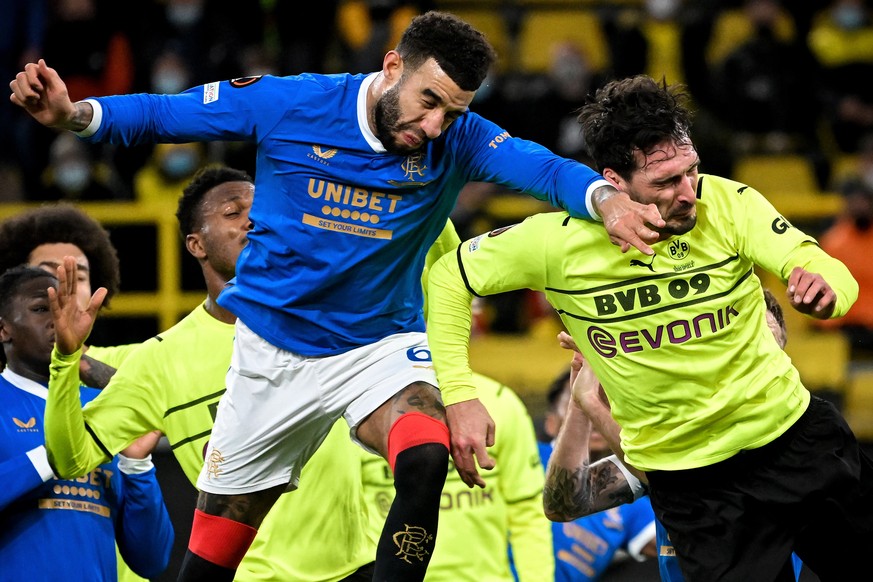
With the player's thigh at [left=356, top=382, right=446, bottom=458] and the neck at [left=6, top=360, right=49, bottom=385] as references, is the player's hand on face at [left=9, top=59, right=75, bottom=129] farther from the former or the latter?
the neck at [left=6, top=360, right=49, bottom=385]

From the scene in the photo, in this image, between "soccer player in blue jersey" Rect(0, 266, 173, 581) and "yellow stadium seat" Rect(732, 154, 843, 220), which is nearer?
"soccer player in blue jersey" Rect(0, 266, 173, 581)

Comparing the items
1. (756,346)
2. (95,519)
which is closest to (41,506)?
(95,519)

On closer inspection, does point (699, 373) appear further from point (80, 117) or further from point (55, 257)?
point (55, 257)

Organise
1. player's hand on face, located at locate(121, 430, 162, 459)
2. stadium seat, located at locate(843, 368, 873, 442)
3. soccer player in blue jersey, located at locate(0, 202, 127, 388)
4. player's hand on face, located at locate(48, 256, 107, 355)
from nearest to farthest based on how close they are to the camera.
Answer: player's hand on face, located at locate(48, 256, 107, 355) → player's hand on face, located at locate(121, 430, 162, 459) → soccer player in blue jersey, located at locate(0, 202, 127, 388) → stadium seat, located at locate(843, 368, 873, 442)

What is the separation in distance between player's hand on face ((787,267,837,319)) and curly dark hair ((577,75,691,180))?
0.72 meters

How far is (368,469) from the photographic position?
6289mm

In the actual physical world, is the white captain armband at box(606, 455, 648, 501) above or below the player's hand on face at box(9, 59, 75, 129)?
below

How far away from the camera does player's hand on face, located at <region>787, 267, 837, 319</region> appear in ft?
12.7

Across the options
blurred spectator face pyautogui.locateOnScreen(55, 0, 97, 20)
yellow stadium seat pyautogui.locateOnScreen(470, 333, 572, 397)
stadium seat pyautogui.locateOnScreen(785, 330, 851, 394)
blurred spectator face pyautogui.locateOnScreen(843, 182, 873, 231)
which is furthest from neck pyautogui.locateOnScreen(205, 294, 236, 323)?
blurred spectator face pyautogui.locateOnScreen(55, 0, 97, 20)

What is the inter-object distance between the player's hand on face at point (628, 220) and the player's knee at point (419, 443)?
0.78 m

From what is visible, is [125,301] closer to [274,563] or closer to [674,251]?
[274,563]

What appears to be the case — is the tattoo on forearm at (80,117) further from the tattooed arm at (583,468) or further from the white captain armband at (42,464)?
the tattooed arm at (583,468)

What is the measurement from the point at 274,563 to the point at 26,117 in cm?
672

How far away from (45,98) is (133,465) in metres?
1.75
